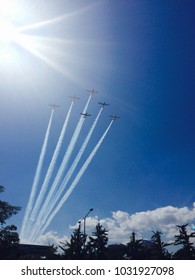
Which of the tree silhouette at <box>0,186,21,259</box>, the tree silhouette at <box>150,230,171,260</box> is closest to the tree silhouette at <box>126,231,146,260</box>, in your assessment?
the tree silhouette at <box>150,230,171,260</box>

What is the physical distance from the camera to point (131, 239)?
35062 mm

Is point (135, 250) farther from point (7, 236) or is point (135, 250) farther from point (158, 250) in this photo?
point (7, 236)

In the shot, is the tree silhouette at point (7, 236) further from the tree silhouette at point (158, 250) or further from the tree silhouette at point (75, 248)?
the tree silhouette at point (158, 250)

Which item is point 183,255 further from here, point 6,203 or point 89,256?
point 6,203

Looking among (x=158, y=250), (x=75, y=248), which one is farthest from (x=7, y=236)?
(x=158, y=250)

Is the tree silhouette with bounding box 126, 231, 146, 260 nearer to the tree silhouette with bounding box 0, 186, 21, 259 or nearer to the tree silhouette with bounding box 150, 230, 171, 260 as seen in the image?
the tree silhouette with bounding box 150, 230, 171, 260

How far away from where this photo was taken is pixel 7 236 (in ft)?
100

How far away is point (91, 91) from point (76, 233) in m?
40.1

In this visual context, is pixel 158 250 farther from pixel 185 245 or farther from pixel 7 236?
pixel 7 236

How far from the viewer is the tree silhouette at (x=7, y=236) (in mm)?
28094

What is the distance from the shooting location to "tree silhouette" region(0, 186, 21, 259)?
92.2 ft

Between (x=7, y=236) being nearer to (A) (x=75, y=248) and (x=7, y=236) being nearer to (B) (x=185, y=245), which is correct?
(A) (x=75, y=248)

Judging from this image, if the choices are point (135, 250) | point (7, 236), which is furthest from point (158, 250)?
point (7, 236)
